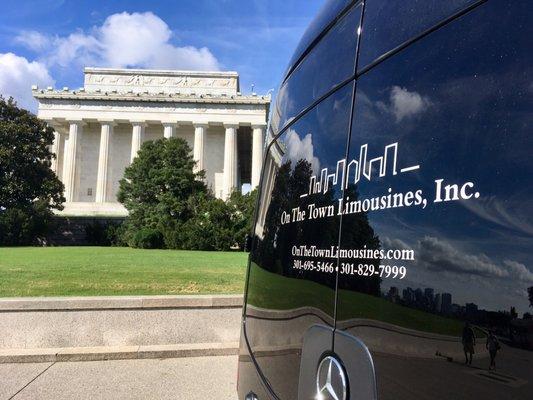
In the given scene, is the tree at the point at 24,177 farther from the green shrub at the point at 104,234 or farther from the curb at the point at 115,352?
the curb at the point at 115,352

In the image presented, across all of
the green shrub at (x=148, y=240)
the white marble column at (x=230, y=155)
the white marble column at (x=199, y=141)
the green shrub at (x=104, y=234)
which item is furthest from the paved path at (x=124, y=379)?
the white marble column at (x=199, y=141)

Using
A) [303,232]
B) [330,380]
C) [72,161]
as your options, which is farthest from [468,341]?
[72,161]

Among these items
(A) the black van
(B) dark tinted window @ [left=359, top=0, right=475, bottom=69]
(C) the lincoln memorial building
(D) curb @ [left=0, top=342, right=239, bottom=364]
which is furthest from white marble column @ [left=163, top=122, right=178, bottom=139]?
(B) dark tinted window @ [left=359, top=0, right=475, bottom=69]

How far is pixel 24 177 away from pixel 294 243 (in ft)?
151

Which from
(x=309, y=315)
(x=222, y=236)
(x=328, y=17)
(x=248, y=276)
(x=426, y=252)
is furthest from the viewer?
(x=222, y=236)

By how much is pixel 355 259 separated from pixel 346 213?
18 cm

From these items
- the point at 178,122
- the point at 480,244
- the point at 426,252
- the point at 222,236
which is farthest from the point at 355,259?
the point at 178,122

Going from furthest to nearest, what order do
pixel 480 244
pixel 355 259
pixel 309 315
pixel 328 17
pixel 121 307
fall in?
pixel 121 307 < pixel 328 17 < pixel 309 315 < pixel 355 259 < pixel 480 244

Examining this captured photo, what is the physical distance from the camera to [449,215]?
145 cm

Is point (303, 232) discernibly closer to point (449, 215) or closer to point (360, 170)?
point (360, 170)

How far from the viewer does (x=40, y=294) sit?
369 inches

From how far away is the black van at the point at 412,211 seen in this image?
51.8 inches

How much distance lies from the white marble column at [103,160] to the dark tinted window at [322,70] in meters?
71.1

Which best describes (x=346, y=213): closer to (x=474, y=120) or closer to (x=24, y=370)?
(x=474, y=120)
